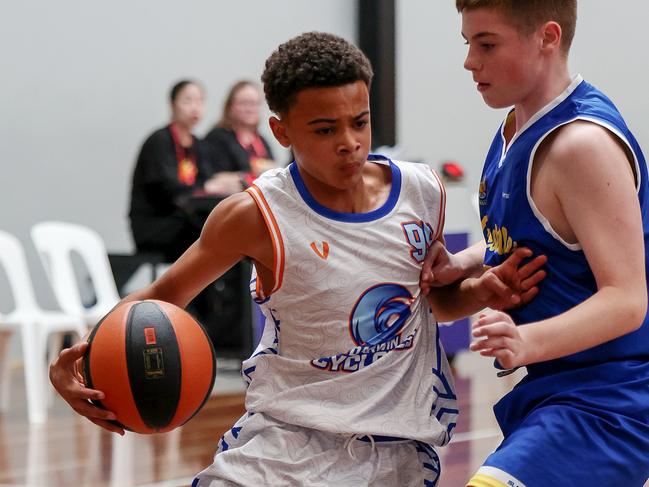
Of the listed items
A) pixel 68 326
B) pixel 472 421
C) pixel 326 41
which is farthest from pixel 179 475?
pixel 326 41

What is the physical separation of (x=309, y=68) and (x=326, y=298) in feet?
1.51

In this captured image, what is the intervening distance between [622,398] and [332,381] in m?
0.57

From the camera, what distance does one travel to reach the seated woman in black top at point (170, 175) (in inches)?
272

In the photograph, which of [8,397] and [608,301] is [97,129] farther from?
[608,301]

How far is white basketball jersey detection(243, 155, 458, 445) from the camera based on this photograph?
2.28 metres

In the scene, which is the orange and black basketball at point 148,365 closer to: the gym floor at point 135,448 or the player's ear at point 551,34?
the player's ear at point 551,34

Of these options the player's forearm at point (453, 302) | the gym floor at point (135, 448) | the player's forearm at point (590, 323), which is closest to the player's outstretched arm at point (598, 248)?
the player's forearm at point (590, 323)

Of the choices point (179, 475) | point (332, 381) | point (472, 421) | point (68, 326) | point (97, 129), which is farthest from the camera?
point (97, 129)

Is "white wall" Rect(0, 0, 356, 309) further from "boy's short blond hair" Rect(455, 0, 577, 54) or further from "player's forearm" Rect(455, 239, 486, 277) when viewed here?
"boy's short blond hair" Rect(455, 0, 577, 54)

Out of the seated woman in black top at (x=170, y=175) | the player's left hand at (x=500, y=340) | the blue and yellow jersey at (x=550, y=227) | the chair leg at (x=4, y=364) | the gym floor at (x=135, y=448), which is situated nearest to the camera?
the player's left hand at (x=500, y=340)

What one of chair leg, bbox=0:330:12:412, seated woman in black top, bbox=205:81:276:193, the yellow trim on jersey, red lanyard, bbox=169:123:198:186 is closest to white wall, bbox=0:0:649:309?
red lanyard, bbox=169:123:198:186

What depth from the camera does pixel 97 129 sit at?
8.14 m

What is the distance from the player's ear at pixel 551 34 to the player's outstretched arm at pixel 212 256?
655mm

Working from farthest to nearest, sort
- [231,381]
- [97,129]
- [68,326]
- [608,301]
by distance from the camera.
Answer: [97,129], [231,381], [68,326], [608,301]
